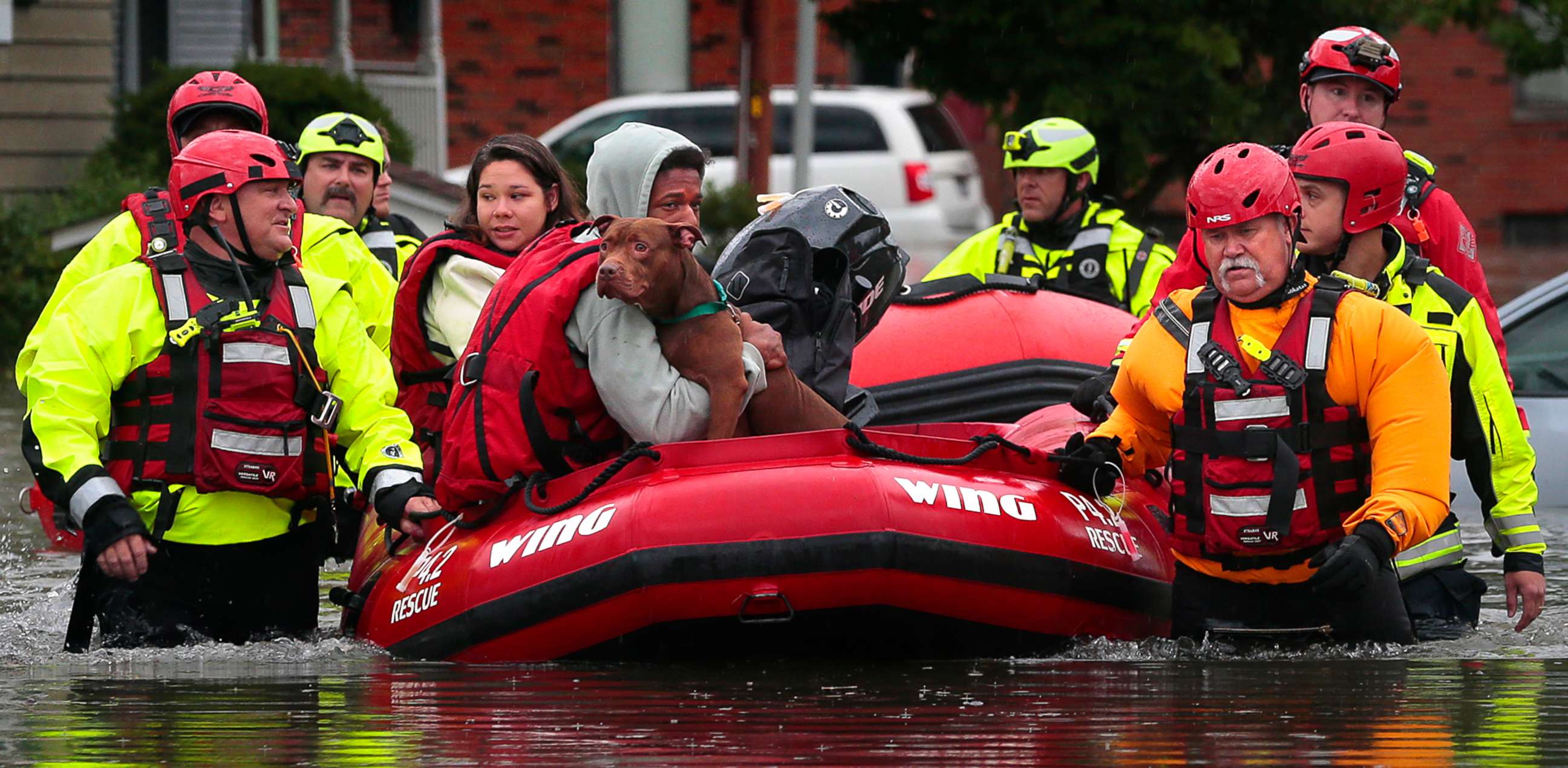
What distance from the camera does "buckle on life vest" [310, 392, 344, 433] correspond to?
19.4 ft

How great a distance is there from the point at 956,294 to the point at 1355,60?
1628 mm

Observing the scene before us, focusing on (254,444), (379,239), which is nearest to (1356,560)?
(254,444)

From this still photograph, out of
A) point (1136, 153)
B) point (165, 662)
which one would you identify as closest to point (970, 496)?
point (165, 662)

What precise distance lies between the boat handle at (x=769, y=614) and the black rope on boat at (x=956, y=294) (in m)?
2.37

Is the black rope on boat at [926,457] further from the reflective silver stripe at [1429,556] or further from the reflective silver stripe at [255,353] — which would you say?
the reflective silver stripe at [255,353]

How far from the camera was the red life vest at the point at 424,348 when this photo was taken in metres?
6.88

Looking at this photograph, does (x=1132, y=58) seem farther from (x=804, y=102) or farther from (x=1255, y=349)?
(x=1255, y=349)

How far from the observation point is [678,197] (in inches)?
226

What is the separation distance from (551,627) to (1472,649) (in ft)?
7.85

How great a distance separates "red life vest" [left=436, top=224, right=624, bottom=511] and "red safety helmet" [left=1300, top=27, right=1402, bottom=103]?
2289 mm

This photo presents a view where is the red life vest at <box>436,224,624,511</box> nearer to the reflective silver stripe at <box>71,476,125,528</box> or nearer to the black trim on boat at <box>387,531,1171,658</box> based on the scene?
the black trim on boat at <box>387,531,1171,658</box>

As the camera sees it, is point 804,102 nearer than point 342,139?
No

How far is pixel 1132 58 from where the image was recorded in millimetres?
14719

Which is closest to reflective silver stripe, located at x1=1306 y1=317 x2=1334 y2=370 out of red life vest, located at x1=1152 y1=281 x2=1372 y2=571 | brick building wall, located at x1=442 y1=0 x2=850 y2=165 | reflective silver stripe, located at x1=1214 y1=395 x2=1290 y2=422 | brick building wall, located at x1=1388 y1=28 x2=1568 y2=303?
red life vest, located at x1=1152 y1=281 x2=1372 y2=571
